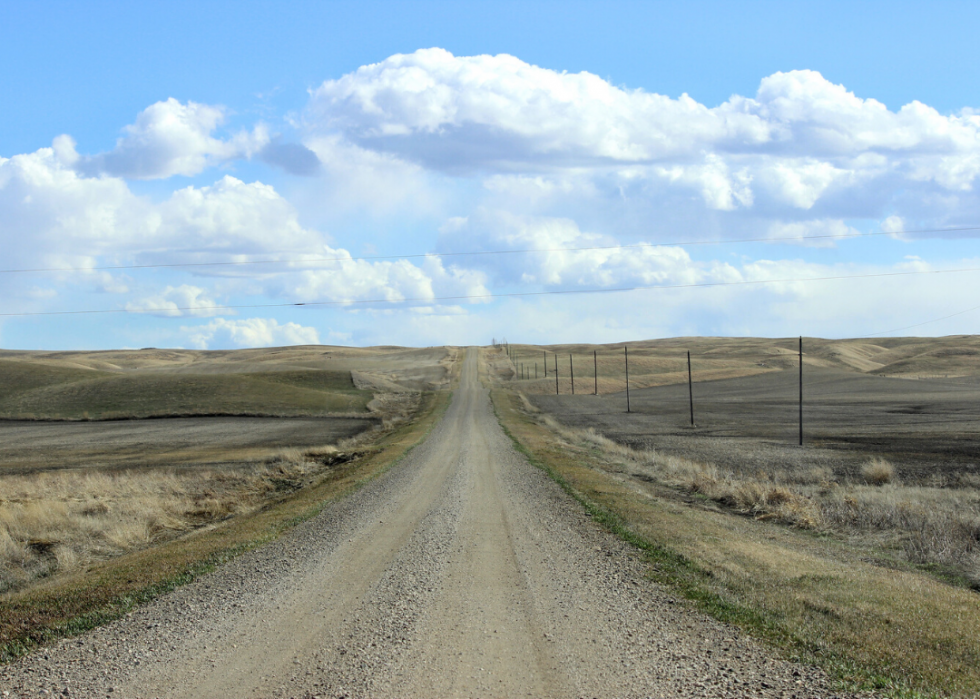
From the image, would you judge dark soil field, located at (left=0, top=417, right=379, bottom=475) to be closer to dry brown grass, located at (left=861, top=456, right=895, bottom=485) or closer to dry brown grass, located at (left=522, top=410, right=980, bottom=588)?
dry brown grass, located at (left=522, top=410, right=980, bottom=588)

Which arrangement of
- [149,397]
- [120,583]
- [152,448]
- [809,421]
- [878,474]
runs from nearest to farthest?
[120,583] < [878,474] < [152,448] < [809,421] < [149,397]

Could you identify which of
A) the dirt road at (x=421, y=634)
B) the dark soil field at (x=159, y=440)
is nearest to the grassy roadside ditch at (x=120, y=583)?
the dirt road at (x=421, y=634)

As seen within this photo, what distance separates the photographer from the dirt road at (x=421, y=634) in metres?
6.52

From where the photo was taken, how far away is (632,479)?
84.8ft

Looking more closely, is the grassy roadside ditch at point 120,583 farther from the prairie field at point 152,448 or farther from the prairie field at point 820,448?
the prairie field at point 820,448

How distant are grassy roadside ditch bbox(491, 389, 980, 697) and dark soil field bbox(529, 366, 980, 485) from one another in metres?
14.9

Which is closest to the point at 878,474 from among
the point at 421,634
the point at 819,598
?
the point at 819,598

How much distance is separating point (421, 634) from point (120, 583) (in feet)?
16.9

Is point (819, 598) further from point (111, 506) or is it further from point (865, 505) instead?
point (111, 506)

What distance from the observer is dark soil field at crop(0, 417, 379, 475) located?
38.5 metres

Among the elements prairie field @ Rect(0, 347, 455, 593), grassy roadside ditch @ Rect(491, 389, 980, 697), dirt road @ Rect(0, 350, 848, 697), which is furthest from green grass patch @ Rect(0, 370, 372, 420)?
dirt road @ Rect(0, 350, 848, 697)

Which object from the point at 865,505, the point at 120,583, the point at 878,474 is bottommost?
the point at 878,474

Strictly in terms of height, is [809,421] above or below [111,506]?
below

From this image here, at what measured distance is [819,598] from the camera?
914 cm
